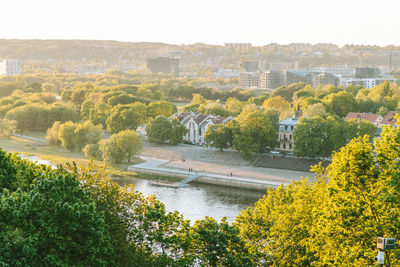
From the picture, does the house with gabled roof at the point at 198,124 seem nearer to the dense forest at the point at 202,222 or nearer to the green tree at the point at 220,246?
the dense forest at the point at 202,222

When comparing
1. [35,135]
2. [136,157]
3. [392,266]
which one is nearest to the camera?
[392,266]

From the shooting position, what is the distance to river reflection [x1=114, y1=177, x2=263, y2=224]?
35.0m

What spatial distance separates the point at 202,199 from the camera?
39.3 meters

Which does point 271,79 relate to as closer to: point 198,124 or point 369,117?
point 369,117

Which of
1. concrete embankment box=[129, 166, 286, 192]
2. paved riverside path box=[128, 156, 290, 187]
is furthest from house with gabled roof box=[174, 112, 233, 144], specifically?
concrete embankment box=[129, 166, 286, 192]

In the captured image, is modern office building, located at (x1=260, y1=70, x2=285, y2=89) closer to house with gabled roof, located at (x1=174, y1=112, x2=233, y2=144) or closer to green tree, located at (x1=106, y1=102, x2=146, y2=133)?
green tree, located at (x1=106, y1=102, x2=146, y2=133)

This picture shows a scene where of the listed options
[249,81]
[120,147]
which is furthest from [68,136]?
[249,81]

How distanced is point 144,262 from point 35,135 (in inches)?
2276

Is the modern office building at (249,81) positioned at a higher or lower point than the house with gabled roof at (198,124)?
higher

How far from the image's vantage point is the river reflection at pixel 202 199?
115 feet

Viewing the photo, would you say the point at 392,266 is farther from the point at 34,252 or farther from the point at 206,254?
the point at 34,252

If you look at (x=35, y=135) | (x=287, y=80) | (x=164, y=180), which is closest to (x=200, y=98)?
(x=35, y=135)

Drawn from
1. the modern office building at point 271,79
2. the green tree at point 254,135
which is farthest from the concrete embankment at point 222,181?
the modern office building at point 271,79

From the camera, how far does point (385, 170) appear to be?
1433 centimetres
